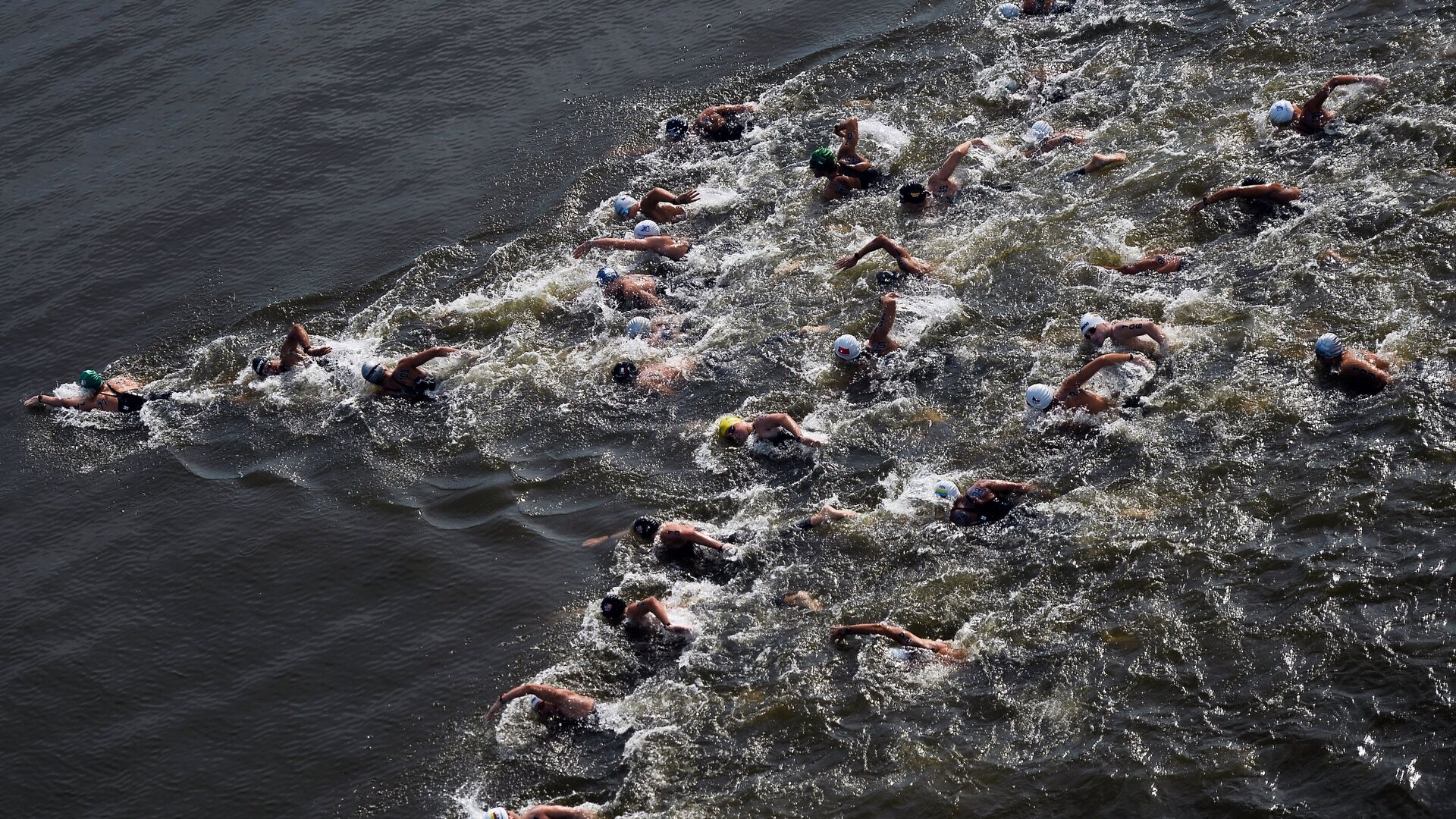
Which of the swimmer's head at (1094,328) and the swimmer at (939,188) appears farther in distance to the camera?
the swimmer at (939,188)

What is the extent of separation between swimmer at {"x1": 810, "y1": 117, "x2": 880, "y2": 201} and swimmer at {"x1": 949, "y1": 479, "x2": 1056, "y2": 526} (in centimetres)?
842

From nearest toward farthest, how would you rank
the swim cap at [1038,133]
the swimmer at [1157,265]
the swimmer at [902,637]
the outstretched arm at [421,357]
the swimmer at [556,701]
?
the swimmer at [902,637]
the swimmer at [556,701]
the swimmer at [1157,265]
the outstretched arm at [421,357]
the swim cap at [1038,133]

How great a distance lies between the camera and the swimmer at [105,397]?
20.7 metres

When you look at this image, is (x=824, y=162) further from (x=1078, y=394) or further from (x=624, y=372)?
(x=1078, y=394)

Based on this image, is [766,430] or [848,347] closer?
[766,430]

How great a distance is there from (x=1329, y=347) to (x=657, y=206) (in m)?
11.6

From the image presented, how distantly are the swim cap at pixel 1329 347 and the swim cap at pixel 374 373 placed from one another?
13.7 metres

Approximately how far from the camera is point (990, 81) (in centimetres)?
2367

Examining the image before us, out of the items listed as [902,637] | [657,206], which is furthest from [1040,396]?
[657,206]

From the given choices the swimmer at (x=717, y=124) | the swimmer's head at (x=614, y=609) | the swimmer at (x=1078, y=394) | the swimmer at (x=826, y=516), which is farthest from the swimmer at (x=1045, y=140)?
the swimmer's head at (x=614, y=609)

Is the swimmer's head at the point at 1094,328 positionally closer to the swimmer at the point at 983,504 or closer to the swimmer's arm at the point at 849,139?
the swimmer at the point at 983,504

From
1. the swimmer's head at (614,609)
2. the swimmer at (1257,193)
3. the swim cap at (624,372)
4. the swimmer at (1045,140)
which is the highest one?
the swimmer at (1045,140)

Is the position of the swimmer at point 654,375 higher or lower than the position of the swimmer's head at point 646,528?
higher

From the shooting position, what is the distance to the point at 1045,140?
21281 mm
